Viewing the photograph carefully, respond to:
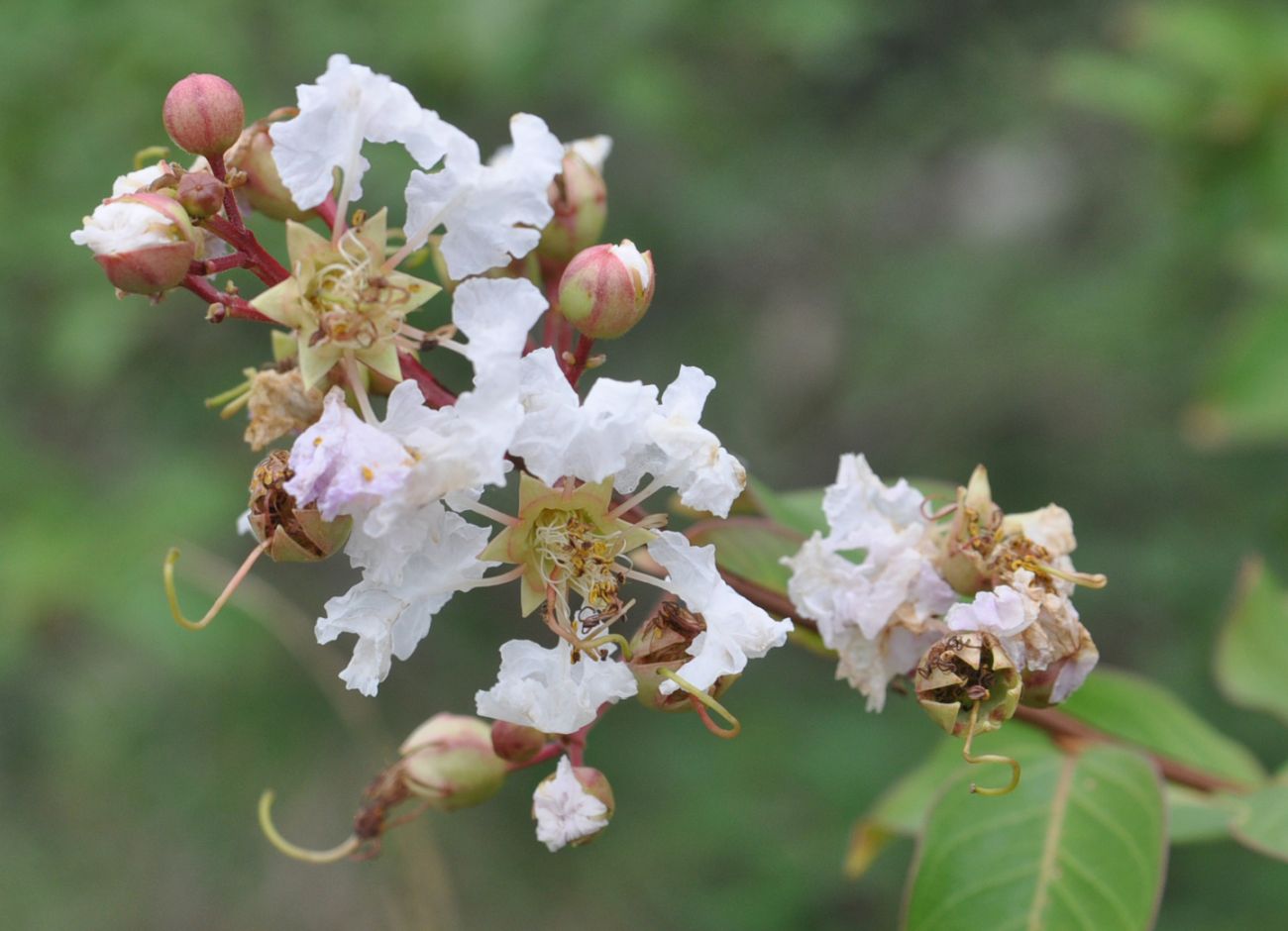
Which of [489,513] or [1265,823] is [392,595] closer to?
[489,513]

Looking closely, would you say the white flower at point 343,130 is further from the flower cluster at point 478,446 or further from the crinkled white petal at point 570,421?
the crinkled white petal at point 570,421

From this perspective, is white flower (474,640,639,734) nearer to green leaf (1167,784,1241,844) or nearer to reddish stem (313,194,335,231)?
reddish stem (313,194,335,231)

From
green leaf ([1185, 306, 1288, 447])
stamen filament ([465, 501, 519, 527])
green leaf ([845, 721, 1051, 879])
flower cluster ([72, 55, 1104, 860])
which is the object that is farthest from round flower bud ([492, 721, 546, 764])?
green leaf ([1185, 306, 1288, 447])

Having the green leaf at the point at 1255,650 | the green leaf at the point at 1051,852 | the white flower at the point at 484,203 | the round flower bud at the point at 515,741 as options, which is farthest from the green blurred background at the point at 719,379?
the white flower at the point at 484,203

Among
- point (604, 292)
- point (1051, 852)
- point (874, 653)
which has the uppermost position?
point (604, 292)

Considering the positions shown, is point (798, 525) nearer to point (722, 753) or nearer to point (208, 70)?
point (208, 70)

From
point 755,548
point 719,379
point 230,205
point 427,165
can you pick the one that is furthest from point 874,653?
point 719,379
